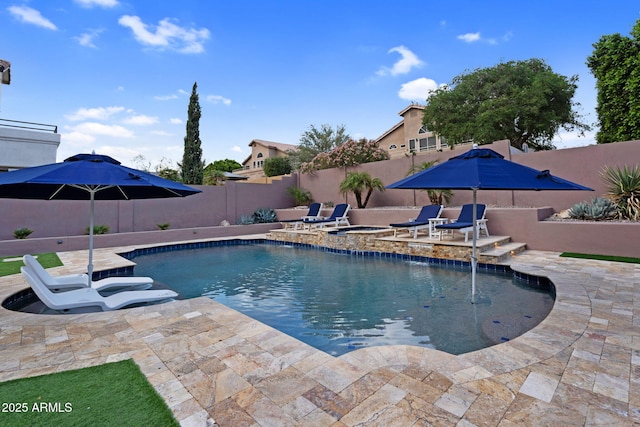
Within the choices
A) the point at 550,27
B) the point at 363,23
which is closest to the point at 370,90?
the point at 363,23

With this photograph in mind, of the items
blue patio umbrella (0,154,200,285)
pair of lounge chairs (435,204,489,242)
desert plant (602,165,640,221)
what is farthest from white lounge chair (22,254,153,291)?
desert plant (602,165,640,221)

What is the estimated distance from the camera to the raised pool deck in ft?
6.38

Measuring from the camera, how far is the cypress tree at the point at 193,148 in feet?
60.8

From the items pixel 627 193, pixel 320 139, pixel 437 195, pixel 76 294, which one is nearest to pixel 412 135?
pixel 320 139

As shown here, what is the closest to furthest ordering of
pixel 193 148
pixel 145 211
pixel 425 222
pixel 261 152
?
pixel 425 222 → pixel 145 211 → pixel 193 148 → pixel 261 152

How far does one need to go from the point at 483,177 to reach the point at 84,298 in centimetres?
571

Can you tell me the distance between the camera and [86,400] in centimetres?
208

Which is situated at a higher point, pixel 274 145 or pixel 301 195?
pixel 274 145

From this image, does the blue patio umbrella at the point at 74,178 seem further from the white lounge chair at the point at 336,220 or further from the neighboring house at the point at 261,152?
the neighboring house at the point at 261,152

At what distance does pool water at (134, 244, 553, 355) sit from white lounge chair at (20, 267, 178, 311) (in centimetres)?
89

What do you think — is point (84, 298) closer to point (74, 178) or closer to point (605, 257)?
point (74, 178)

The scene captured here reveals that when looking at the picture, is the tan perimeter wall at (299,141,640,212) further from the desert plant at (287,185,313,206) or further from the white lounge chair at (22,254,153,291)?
the white lounge chair at (22,254,153,291)

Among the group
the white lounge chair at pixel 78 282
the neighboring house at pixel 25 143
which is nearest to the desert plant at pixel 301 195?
the neighboring house at pixel 25 143

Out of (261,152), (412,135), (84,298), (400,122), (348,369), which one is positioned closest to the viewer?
(348,369)
